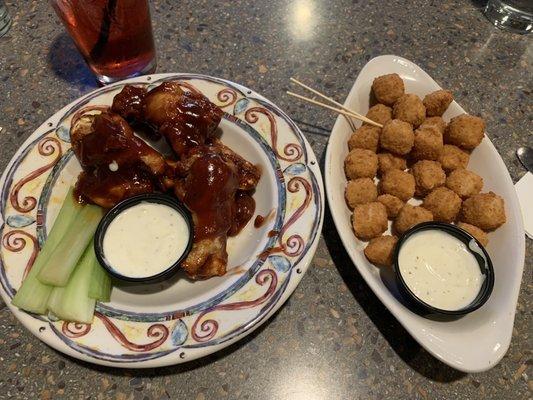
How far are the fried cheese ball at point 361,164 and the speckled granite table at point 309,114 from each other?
0.88 feet

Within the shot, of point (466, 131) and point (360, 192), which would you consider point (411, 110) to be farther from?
point (360, 192)

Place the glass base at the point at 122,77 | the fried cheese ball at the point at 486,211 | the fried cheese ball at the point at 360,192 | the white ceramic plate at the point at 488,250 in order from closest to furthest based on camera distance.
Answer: the white ceramic plate at the point at 488,250 → the fried cheese ball at the point at 486,211 → the fried cheese ball at the point at 360,192 → the glass base at the point at 122,77

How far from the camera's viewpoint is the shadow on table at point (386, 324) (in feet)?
6.60

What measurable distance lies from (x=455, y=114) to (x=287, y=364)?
168cm

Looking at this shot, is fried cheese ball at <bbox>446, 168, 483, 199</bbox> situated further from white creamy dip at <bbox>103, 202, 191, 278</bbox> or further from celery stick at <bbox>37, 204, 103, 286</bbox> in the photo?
celery stick at <bbox>37, 204, 103, 286</bbox>

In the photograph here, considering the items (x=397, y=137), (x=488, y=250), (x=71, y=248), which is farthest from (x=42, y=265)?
(x=488, y=250)

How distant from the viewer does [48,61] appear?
9.79 feet

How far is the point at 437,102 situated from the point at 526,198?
0.73 m

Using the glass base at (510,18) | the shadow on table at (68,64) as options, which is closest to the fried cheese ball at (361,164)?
the shadow on table at (68,64)

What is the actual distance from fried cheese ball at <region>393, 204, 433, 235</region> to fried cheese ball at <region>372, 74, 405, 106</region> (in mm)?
666

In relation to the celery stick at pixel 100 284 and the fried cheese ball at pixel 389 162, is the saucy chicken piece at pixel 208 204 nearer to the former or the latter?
the celery stick at pixel 100 284

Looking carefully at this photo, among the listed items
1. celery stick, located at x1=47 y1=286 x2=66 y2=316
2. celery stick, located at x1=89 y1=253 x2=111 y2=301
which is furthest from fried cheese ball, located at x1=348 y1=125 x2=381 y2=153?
celery stick, located at x1=47 y1=286 x2=66 y2=316

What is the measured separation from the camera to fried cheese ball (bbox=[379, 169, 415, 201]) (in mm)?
2348

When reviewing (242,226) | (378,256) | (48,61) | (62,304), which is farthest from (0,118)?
(378,256)
